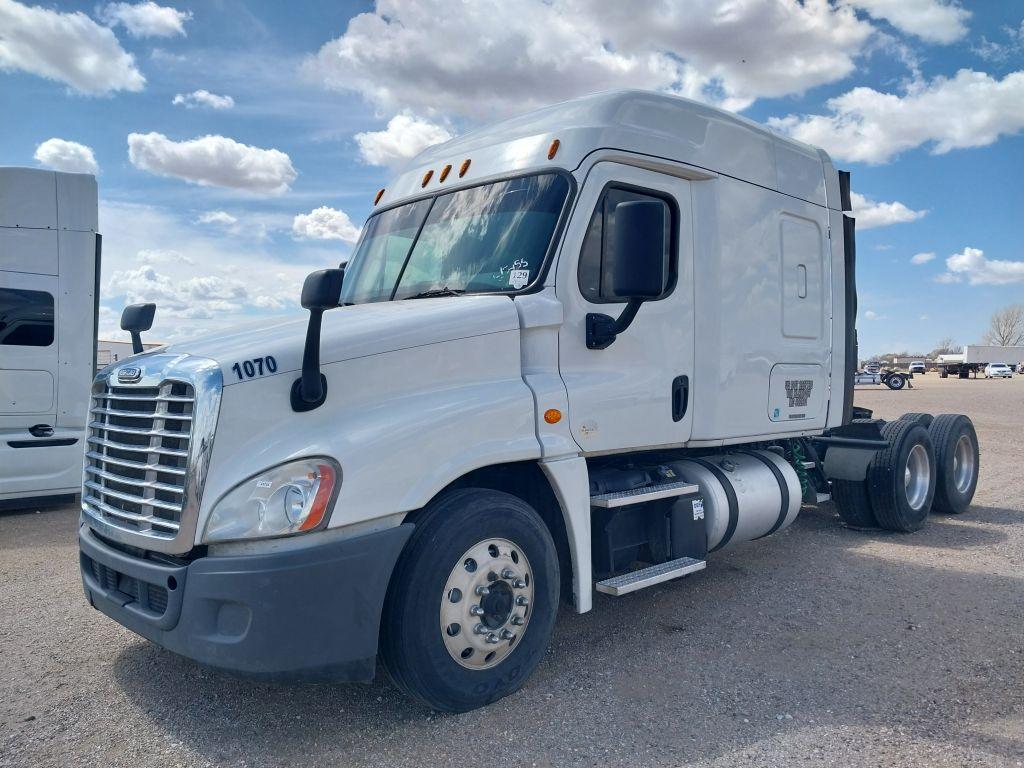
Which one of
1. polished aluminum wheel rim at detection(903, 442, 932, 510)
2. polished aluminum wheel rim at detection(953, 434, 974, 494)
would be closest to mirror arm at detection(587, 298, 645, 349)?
polished aluminum wheel rim at detection(903, 442, 932, 510)

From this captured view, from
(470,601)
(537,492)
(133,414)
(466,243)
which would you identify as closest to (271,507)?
(133,414)

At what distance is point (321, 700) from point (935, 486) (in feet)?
23.4

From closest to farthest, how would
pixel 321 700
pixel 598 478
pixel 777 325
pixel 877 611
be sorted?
pixel 321 700
pixel 598 478
pixel 877 611
pixel 777 325

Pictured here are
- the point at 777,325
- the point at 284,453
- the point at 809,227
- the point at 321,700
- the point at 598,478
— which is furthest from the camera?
the point at 809,227


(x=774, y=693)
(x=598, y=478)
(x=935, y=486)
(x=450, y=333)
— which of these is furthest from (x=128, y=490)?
(x=935, y=486)

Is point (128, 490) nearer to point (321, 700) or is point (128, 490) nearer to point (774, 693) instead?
point (321, 700)

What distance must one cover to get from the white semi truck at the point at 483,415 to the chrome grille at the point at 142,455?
2 cm

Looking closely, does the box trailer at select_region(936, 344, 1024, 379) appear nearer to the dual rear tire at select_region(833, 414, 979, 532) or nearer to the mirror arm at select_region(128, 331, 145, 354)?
the dual rear tire at select_region(833, 414, 979, 532)

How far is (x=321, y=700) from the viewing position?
404 cm

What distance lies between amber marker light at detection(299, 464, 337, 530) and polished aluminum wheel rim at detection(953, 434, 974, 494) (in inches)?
312

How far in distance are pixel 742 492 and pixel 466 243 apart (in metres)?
2.76

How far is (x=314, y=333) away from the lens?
3434 millimetres

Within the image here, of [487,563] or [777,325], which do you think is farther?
[777,325]

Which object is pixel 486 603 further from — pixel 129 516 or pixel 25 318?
pixel 25 318
